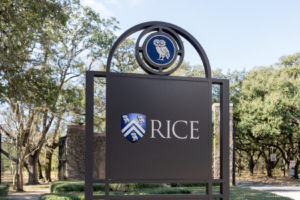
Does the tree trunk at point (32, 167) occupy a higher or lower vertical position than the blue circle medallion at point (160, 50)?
lower

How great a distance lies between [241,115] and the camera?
2270cm

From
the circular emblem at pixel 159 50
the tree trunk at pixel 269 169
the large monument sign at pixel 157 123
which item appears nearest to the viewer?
the large monument sign at pixel 157 123

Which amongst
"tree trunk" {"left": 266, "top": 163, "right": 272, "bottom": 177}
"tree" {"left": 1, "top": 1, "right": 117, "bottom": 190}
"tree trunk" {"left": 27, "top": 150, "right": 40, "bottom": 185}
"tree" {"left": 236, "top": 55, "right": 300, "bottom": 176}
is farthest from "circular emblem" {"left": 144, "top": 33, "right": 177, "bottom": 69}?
"tree trunk" {"left": 266, "top": 163, "right": 272, "bottom": 177}

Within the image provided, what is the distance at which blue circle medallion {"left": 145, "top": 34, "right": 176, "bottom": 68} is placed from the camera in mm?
4242

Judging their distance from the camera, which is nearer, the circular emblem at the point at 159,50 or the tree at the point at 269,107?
the circular emblem at the point at 159,50

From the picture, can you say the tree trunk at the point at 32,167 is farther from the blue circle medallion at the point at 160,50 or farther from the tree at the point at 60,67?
the blue circle medallion at the point at 160,50

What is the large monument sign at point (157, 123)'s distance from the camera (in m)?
3.99

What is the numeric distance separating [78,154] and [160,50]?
1312cm

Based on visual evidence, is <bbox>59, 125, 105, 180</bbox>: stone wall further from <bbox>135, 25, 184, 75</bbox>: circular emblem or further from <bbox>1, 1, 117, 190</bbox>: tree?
<bbox>135, 25, 184, 75</bbox>: circular emblem

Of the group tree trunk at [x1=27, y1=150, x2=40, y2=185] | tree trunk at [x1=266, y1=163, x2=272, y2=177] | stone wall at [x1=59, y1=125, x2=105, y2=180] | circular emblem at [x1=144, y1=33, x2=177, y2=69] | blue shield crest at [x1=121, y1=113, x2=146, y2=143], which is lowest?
tree trunk at [x1=266, y1=163, x2=272, y2=177]

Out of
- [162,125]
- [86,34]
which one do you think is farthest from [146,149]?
[86,34]

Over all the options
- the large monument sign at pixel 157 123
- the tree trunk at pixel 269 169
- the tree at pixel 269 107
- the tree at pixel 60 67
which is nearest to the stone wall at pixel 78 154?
the tree at pixel 60 67

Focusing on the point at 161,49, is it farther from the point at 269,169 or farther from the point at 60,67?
the point at 269,169

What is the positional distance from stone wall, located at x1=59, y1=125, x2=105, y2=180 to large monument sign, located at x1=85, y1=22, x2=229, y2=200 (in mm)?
12540
